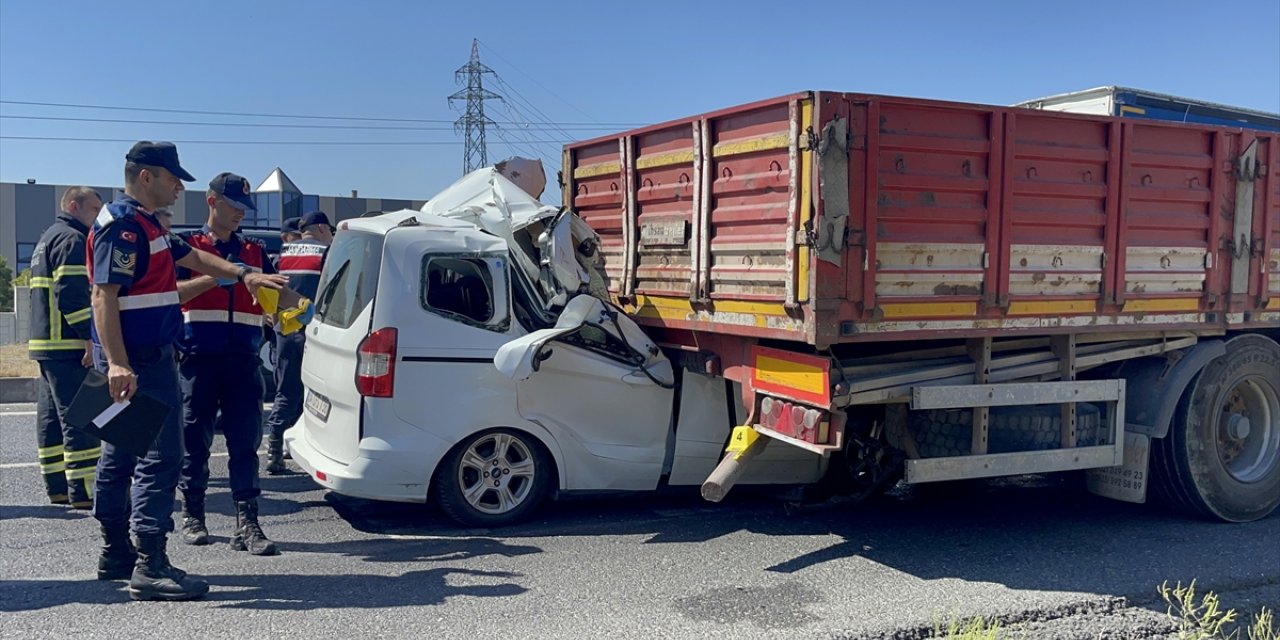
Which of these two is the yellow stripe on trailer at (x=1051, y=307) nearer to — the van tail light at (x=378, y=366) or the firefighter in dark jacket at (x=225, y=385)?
the van tail light at (x=378, y=366)

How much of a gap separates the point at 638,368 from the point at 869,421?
4.59 feet

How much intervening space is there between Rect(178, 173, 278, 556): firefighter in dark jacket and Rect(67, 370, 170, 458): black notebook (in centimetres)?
86

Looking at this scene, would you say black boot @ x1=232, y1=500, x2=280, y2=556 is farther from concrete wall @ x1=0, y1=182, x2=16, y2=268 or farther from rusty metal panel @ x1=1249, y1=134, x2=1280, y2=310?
concrete wall @ x1=0, y1=182, x2=16, y2=268

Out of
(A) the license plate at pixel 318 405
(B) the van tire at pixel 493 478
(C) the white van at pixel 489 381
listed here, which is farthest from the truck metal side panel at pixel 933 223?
(A) the license plate at pixel 318 405

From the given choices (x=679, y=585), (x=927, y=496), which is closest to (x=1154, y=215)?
(x=927, y=496)

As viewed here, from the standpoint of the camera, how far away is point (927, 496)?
22.0ft

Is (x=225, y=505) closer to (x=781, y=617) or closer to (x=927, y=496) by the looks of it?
(x=781, y=617)

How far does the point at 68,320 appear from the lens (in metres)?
5.73

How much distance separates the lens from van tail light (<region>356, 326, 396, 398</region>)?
17.4 feet

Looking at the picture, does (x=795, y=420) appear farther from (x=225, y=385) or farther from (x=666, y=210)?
(x=225, y=385)

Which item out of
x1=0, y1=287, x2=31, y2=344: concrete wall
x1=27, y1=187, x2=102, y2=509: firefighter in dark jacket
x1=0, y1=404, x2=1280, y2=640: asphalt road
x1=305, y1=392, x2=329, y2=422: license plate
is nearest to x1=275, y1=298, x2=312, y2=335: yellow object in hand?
x1=305, y1=392, x2=329, y2=422: license plate

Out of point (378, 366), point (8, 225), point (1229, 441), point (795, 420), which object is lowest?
point (1229, 441)

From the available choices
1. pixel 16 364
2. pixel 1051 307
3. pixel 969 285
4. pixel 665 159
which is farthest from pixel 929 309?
pixel 16 364

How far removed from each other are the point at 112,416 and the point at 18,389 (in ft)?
27.2
